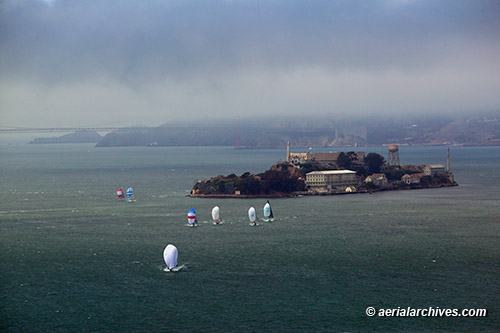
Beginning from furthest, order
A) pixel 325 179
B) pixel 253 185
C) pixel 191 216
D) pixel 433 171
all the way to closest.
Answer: pixel 433 171 → pixel 325 179 → pixel 253 185 → pixel 191 216

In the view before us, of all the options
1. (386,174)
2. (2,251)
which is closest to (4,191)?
(2,251)

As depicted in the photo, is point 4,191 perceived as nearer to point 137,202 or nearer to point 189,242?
point 137,202

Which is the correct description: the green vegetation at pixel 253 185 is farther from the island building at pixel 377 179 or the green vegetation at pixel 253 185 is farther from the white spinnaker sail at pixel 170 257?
the white spinnaker sail at pixel 170 257

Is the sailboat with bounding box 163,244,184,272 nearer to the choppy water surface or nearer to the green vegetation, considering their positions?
the choppy water surface

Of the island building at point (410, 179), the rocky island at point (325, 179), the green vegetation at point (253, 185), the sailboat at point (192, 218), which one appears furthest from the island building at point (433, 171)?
the sailboat at point (192, 218)

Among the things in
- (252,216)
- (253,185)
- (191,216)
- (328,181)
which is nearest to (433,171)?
(328,181)

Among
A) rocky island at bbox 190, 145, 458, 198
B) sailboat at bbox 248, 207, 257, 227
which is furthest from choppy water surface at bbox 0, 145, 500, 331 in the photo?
rocky island at bbox 190, 145, 458, 198

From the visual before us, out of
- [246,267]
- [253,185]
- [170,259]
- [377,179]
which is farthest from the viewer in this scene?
[377,179]

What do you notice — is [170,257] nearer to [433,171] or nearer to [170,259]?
[170,259]
